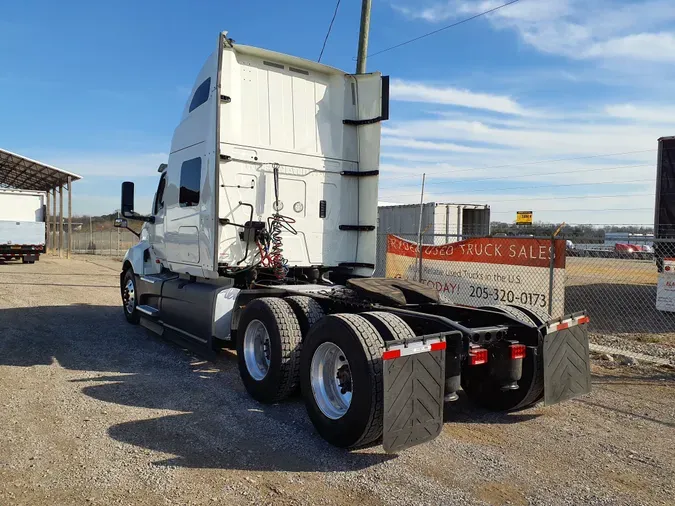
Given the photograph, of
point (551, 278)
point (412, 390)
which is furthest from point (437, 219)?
point (412, 390)

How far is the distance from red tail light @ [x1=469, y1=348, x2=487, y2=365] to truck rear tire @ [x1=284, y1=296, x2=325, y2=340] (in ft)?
5.33

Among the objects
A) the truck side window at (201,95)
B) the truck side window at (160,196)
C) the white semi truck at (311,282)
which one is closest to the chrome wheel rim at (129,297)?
the white semi truck at (311,282)

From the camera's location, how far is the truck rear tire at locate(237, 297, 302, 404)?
523cm

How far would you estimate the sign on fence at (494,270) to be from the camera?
8.84 m

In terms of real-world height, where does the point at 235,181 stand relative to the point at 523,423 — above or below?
above

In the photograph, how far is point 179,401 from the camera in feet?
18.0

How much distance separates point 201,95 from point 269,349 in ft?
11.2

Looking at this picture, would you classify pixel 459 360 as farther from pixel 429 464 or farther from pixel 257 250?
pixel 257 250

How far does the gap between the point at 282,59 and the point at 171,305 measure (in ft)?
12.1

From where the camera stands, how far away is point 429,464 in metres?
4.07

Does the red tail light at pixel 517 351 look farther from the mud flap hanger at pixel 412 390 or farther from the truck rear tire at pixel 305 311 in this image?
the truck rear tire at pixel 305 311

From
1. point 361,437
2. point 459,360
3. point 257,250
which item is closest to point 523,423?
point 459,360

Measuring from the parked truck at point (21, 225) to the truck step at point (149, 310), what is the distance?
18.0 m

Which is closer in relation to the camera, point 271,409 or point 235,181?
point 271,409
